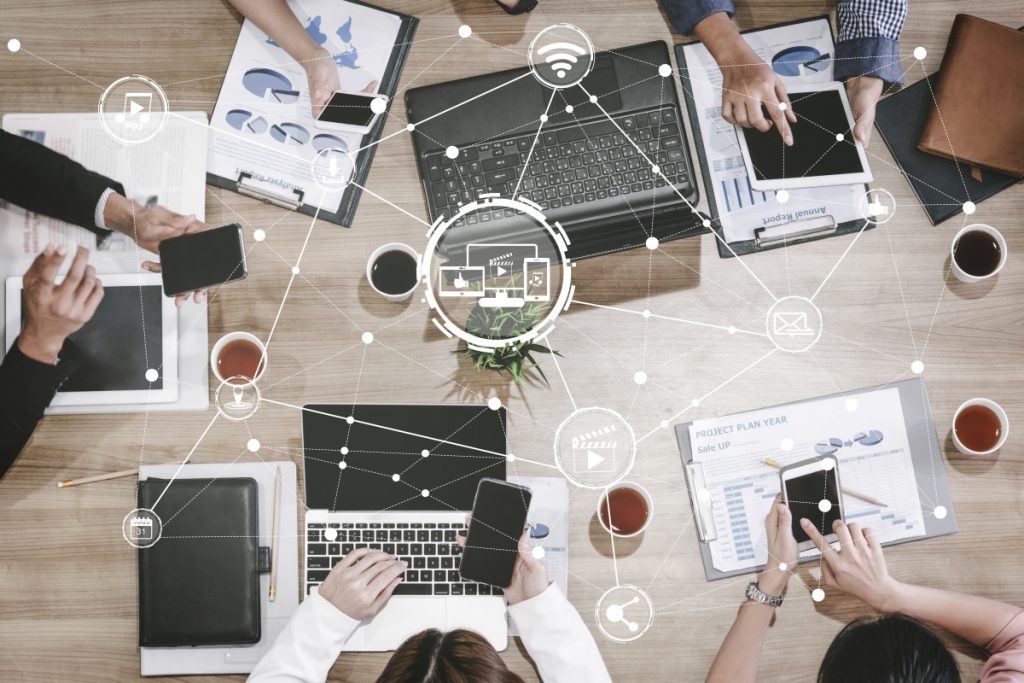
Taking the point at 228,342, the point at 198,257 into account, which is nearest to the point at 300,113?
the point at 198,257

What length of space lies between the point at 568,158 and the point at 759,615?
79 centimetres

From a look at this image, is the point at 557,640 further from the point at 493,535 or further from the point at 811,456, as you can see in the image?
the point at 811,456

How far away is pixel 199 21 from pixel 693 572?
1222mm

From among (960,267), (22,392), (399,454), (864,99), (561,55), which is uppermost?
(561,55)

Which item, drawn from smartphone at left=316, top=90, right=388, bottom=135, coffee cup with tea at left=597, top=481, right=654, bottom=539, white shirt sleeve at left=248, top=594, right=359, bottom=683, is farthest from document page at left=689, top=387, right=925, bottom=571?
smartphone at left=316, top=90, right=388, bottom=135

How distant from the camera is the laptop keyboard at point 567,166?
126 cm

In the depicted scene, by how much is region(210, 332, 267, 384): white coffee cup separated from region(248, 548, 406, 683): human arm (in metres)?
0.34

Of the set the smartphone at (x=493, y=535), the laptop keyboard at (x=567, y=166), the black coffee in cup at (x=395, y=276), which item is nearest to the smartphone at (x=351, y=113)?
the laptop keyboard at (x=567, y=166)

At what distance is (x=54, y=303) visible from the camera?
4.08ft

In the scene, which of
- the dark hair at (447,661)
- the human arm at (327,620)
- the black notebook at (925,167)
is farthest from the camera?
the black notebook at (925,167)

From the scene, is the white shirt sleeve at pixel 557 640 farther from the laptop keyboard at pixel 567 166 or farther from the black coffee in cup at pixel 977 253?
the black coffee in cup at pixel 977 253

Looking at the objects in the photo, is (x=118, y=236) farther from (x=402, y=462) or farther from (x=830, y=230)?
(x=830, y=230)

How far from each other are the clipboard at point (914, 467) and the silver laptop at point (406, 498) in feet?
1.02

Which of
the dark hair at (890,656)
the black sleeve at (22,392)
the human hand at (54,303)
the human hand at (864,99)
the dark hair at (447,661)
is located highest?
the human hand at (864,99)
